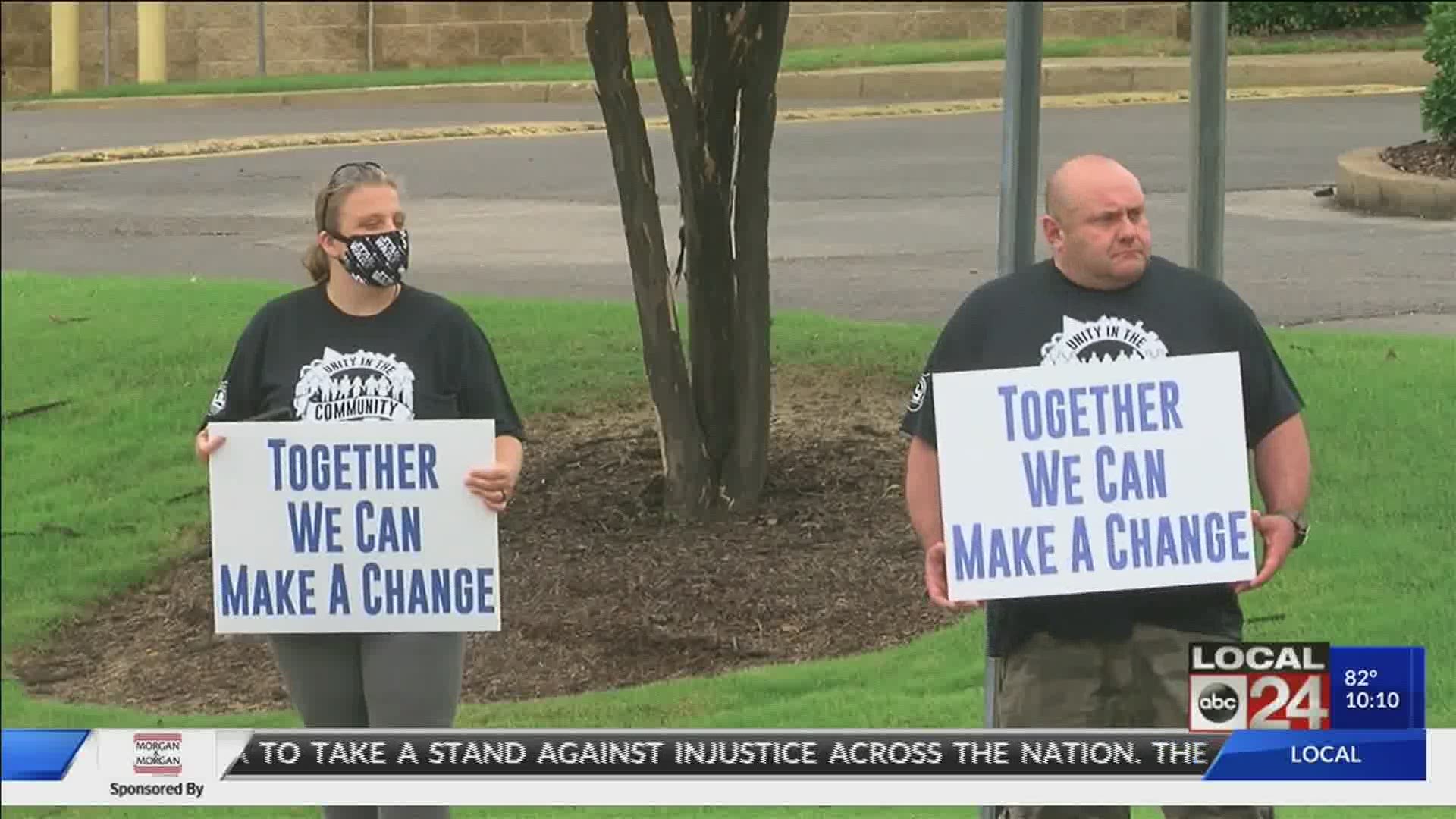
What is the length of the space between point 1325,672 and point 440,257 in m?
3.81

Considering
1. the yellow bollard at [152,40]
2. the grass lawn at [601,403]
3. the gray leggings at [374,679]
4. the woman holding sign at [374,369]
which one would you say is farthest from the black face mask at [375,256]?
the yellow bollard at [152,40]

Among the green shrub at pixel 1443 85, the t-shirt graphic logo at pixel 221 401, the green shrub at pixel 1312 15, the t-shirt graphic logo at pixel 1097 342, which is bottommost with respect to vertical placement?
the t-shirt graphic logo at pixel 221 401

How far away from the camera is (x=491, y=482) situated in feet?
15.1

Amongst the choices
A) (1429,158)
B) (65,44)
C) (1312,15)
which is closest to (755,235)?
(1312,15)

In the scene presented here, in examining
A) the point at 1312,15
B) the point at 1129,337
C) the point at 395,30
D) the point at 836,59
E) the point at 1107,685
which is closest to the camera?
the point at 1129,337

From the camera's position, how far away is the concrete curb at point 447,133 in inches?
321

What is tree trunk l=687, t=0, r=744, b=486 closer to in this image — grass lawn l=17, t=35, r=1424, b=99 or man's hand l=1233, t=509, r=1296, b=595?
grass lawn l=17, t=35, r=1424, b=99

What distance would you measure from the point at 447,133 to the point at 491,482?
503 cm

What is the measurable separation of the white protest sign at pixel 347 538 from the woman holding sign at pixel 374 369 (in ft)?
0.13

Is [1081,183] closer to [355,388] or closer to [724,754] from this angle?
[724,754]

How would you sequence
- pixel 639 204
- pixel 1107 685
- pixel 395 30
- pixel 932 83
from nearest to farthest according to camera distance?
pixel 1107 685 → pixel 639 204 → pixel 932 83 → pixel 395 30

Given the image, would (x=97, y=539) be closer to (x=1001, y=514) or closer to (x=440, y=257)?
(x=440, y=257)

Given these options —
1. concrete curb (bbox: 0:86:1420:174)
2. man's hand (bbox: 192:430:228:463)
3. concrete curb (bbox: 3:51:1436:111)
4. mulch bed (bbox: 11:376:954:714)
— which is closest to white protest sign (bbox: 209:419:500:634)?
man's hand (bbox: 192:430:228:463)

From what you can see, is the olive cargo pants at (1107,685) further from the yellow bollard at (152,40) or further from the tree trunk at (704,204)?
the yellow bollard at (152,40)
